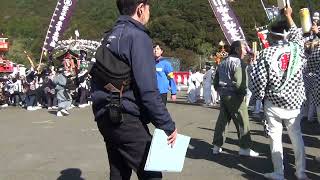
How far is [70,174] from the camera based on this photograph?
6.71m

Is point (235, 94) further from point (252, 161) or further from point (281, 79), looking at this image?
point (281, 79)

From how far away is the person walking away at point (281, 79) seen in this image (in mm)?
5465

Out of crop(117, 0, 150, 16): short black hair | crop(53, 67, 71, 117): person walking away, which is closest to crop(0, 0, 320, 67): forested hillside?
crop(53, 67, 71, 117): person walking away

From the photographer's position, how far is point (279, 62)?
546cm

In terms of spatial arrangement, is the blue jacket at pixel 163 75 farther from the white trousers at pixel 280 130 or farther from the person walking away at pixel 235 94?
the white trousers at pixel 280 130

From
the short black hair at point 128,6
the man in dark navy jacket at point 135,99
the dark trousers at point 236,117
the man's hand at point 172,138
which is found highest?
the short black hair at point 128,6

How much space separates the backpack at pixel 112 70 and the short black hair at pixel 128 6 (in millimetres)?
241

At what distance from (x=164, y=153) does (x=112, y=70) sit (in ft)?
2.24

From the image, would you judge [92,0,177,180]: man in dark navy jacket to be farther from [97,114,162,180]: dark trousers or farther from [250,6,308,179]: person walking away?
[250,6,308,179]: person walking away

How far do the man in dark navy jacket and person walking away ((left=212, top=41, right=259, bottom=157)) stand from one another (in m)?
4.05

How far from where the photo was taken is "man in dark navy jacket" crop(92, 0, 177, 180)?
3.26 m

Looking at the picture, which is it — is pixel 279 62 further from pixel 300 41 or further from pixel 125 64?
pixel 125 64

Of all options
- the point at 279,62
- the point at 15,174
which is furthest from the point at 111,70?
the point at 15,174

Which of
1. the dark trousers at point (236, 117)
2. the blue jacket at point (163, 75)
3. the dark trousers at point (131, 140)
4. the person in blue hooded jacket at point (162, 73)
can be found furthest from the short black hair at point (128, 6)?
the blue jacket at point (163, 75)
